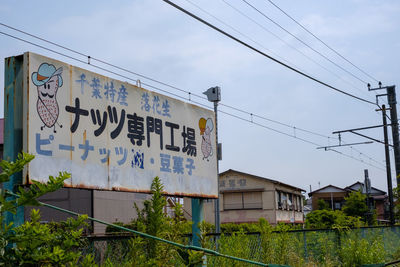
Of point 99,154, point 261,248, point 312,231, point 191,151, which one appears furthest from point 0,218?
point 312,231

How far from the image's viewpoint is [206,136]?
7.34 meters

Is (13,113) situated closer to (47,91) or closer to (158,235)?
(47,91)

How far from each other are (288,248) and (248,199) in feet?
122

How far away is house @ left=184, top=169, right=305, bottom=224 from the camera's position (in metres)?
45.0

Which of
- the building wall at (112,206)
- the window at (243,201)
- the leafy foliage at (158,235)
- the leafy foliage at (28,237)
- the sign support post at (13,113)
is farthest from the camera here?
the window at (243,201)

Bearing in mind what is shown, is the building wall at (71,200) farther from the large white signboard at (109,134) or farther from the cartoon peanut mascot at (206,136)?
the large white signboard at (109,134)

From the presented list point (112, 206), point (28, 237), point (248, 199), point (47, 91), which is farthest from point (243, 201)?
point (28, 237)

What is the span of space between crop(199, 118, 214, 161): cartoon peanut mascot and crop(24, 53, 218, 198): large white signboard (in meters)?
0.02

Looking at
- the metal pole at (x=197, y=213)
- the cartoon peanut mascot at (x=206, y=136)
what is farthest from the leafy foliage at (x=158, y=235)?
the cartoon peanut mascot at (x=206, y=136)

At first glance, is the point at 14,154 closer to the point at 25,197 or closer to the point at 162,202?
the point at 25,197

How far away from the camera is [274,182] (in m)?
44.8

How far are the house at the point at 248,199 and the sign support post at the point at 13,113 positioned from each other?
40512 mm

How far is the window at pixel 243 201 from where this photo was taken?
45625 millimetres

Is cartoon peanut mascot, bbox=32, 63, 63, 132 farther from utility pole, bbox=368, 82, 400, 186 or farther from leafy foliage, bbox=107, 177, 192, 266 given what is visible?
utility pole, bbox=368, 82, 400, 186
